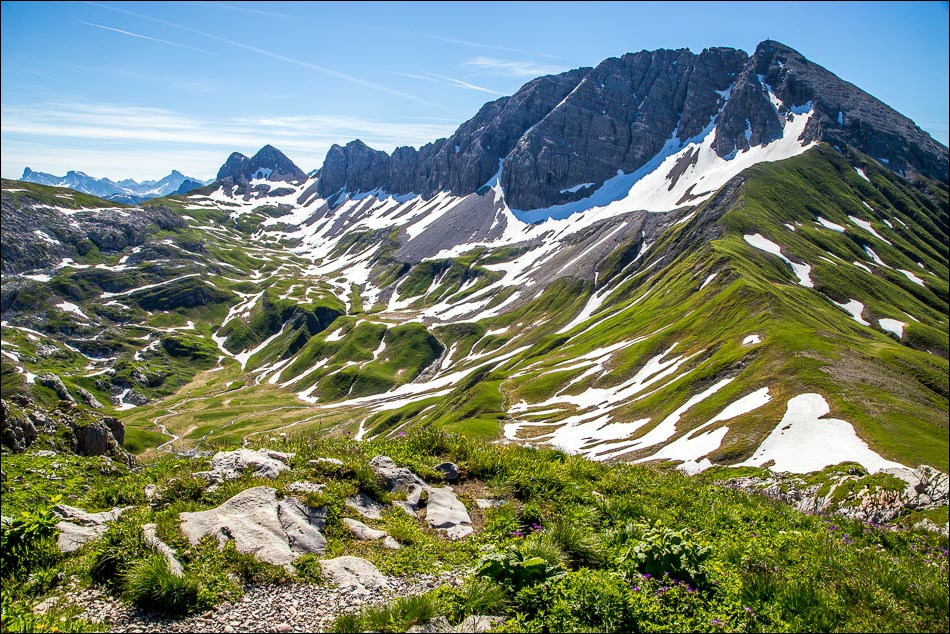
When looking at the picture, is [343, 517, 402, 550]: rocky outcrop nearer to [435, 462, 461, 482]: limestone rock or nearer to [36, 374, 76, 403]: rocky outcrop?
[435, 462, 461, 482]: limestone rock

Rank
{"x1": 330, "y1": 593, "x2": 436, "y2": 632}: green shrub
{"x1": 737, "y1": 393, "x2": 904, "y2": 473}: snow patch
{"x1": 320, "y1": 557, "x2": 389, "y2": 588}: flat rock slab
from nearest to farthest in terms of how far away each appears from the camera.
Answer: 1. {"x1": 330, "y1": 593, "x2": 436, "y2": 632}: green shrub
2. {"x1": 320, "y1": 557, "x2": 389, "y2": 588}: flat rock slab
3. {"x1": 737, "y1": 393, "x2": 904, "y2": 473}: snow patch

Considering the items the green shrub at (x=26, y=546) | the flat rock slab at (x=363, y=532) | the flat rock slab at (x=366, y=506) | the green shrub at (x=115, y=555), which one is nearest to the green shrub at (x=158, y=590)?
the green shrub at (x=115, y=555)

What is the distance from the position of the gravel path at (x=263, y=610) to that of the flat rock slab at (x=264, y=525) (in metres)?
1.00

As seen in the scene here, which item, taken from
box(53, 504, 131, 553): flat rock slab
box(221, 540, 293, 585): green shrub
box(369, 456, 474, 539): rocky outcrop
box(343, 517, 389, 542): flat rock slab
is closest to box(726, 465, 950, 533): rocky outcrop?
box(369, 456, 474, 539): rocky outcrop

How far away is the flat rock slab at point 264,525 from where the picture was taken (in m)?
10.8

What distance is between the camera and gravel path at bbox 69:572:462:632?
842cm

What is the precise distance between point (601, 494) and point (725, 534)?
4.06 meters

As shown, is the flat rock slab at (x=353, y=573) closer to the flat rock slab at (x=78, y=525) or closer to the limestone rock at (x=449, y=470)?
the flat rock slab at (x=78, y=525)

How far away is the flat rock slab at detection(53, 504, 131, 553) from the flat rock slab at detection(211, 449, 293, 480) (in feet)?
7.99

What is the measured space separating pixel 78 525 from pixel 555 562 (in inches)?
431

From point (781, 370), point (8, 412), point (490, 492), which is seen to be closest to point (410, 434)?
point (490, 492)

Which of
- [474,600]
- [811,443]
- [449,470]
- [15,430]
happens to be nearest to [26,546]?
[474,600]

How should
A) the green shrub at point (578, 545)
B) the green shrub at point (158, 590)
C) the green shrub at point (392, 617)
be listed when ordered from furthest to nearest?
1. the green shrub at point (578, 545)
2. the green shrub at point (158, 590)
3. the green shrub at point (392, 617)

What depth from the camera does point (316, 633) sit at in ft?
27.3
